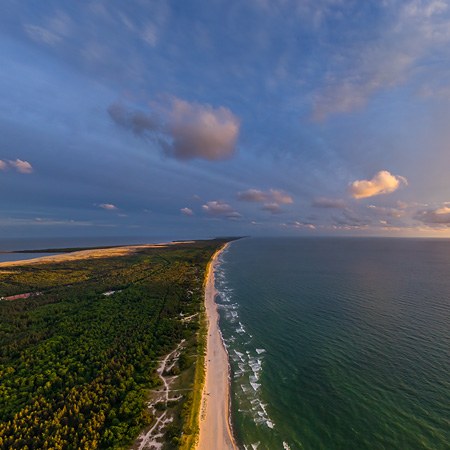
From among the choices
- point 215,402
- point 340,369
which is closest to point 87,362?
point 215,402

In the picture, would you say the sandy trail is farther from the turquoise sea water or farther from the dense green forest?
the turquoise sea water

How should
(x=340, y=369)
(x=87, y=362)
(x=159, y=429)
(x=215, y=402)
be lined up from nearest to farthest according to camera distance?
(x=159, y=429) < (x=215, y=402) < (x=87, y=362) < (x=340, y=369)

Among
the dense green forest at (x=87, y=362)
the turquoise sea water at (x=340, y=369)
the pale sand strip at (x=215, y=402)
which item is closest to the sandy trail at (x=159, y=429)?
the dense green forest at (x=87, y=362)

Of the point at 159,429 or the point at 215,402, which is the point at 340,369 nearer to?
the point at 215,402

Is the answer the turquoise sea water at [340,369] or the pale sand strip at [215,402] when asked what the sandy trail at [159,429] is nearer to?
the pale sand strip at [215,402]

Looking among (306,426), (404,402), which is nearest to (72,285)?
(306,426)

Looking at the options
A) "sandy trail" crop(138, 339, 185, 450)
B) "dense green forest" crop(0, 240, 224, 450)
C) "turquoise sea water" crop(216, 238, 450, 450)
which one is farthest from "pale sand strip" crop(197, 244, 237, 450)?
"sandy trail" crop(138, 339, 185, 450)

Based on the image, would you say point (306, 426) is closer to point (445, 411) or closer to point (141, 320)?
point (445, 411)
